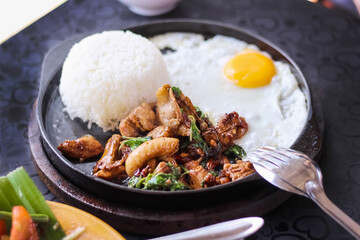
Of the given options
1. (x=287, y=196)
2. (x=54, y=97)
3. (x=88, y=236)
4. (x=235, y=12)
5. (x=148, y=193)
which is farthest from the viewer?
(x=235, y=12)

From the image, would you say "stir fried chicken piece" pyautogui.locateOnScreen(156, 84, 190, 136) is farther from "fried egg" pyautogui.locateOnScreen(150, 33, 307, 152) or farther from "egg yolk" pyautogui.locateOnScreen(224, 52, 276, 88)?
"egg yolk" pyautogui.locateOnScreen(224, 52, 276, 88)

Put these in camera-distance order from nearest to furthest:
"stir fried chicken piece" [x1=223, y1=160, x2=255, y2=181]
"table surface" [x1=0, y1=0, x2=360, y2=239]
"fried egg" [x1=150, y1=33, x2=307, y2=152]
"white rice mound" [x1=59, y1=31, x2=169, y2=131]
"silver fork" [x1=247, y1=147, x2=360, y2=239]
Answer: "silver fork" [x1=247, y1=147, x2=360, y2=239] < "stir fried chicken piece" [x1=223, y1=160, x2=255, y2=181] < "table surface" [x1=0, y1=0, x2=360, y2=239] < "fried egg" [x1=150, y1=33, x2=307, y2=152] < "white rice mound" [x1=59, y1=31, x2=169, y2=131]

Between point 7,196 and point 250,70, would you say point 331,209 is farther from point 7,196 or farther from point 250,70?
point 7,196

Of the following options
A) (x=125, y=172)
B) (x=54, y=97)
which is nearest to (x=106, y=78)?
(x=54, y=97)

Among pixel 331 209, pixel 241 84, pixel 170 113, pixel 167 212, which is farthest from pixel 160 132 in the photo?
pixel 331 209

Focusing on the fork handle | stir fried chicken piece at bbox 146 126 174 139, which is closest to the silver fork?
the fork handle

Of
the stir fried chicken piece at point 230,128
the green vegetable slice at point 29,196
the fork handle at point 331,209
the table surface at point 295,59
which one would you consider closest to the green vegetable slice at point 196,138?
the stir fried chicken piece at point 230,128

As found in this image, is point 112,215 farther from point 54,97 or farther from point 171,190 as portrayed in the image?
point 54,97
